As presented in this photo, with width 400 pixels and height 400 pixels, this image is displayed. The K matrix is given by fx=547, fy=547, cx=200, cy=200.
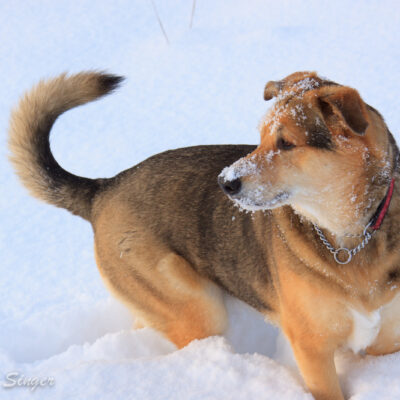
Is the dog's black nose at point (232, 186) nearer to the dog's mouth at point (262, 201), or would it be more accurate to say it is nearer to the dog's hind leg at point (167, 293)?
the dog's mouth at point (262, 201)

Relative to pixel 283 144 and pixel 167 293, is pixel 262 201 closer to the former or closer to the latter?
pixel 283 144

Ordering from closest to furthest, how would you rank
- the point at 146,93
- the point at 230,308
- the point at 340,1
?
the point at 230,308 → the point at 146,93 → the point at 340,1

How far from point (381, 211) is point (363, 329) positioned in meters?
0.57

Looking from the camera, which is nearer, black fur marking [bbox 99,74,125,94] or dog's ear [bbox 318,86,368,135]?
dog's ear [bbox 318,86,368,135]

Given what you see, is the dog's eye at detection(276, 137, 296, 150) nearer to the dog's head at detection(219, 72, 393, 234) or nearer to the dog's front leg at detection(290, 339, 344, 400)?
the dog's head at detection(219, 72, 393, 234)

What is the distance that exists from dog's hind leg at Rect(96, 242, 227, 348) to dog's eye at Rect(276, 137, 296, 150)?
102cm

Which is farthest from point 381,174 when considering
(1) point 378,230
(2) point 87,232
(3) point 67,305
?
(2) point 87,232

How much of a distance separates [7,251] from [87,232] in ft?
2.06

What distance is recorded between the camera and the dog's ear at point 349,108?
2.01 meters

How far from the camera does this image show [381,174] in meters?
2.20

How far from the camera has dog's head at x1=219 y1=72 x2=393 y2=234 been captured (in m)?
2.15

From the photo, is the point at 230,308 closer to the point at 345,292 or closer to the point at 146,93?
the point at 345,292

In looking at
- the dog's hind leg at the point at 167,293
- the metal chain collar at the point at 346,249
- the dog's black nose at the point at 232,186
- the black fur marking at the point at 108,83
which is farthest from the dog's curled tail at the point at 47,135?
the metal chain collar at the point at 346,249

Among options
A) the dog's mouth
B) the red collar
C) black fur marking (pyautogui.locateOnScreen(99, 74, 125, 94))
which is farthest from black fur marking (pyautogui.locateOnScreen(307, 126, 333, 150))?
black fur marking (pyautogui.locateOnScreen(99, 74, 125, 94))
